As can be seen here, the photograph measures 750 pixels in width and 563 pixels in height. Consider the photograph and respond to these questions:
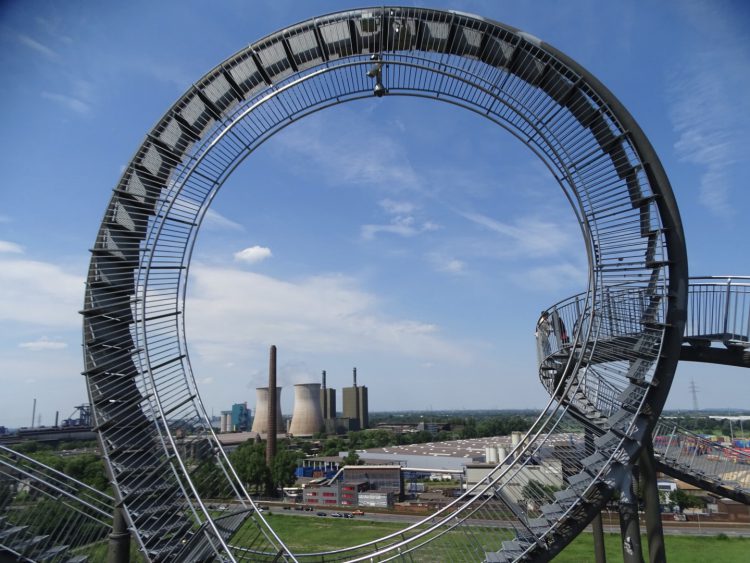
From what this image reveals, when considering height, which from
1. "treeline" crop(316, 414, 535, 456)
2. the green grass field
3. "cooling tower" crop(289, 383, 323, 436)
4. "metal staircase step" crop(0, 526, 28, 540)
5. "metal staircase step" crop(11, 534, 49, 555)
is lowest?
"treeline" crop(316, 414, 535, 456)

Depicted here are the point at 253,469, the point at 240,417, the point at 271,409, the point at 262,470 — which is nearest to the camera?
the point at 253,469

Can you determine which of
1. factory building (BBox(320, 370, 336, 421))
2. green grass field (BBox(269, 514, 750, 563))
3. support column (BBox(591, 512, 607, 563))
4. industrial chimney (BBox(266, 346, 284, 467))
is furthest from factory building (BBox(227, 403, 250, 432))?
support column (BBox(591, 512, 607, 563))

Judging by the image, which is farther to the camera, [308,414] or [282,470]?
[308,414]

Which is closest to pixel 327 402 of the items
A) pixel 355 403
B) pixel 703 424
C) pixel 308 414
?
pixel 355 403

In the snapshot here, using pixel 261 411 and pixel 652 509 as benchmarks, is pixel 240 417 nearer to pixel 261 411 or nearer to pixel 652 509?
pixel 261 411

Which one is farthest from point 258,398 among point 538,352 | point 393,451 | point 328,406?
point 538,352

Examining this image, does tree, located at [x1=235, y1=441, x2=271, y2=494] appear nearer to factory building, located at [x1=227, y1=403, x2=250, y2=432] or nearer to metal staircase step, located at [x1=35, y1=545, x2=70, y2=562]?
metal staircase step, located at [x1=35, y1=545, x2=70, y2=562]

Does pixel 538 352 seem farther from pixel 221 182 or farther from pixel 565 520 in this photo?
pixel 221 182
